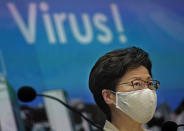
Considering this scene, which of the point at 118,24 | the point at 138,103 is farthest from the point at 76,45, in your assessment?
the point at 138,103

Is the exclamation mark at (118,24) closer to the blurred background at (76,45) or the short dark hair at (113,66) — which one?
the blurred background at (76,45)

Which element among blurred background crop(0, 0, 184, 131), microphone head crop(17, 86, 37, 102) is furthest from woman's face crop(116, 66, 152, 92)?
blurred background crop(0, 0, 184, 131)

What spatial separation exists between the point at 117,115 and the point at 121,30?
1.85 m

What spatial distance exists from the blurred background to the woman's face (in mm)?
1646

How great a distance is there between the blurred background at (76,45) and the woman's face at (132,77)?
165 cm

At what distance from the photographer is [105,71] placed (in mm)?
1884

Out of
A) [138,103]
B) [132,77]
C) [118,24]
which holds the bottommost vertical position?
[138,103]

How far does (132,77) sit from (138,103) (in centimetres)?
13

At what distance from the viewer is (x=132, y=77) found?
1.89 metres

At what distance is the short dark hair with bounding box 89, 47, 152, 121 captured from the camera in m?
1.88

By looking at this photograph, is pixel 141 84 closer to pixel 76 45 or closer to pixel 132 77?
pixel 132 77

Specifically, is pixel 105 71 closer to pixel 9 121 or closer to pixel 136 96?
pixel 136 96

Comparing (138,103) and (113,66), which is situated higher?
(113,66)

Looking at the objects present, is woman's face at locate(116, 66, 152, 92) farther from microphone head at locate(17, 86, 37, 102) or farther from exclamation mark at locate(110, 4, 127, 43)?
exclamation mark at locate(110, 4, 127, 43)
